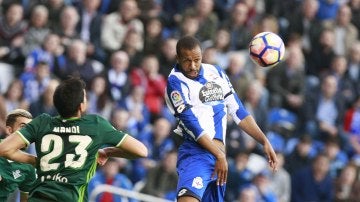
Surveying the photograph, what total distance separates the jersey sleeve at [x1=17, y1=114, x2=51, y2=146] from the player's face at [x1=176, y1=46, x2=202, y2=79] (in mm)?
1930

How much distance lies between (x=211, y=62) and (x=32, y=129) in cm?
977

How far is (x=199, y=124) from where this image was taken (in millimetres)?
10484

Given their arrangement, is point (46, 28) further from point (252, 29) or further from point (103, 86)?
point (252, 29)

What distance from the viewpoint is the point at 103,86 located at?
677 inches

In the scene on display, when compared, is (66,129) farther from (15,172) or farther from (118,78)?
(118,78)

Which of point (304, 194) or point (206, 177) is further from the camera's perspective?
point (304, 194)

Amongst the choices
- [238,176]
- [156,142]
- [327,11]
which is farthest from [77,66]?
[327,11]

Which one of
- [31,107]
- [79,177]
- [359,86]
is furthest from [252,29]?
[79,177]

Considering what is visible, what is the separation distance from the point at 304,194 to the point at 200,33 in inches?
153

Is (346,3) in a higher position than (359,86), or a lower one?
higher

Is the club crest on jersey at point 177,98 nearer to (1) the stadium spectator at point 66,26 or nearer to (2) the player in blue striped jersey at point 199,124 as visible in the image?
(2) the player in blue striped jersey at point 199,124

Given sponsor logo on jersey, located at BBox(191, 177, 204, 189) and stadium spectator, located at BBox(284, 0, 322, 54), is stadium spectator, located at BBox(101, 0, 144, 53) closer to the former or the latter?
stadium spectator, located at BBox(284, 0, 322, 54)

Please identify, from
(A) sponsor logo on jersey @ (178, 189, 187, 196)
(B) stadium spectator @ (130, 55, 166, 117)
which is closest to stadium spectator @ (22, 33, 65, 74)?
(B) stadium spectator @ (130, 55, 166, 117)

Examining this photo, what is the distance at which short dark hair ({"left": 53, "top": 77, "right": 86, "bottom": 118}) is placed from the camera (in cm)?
884
